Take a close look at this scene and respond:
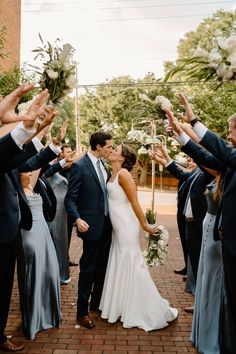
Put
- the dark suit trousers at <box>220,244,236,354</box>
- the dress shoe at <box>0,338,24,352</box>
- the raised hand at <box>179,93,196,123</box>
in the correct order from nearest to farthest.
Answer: the raised hand at <box>179,93,196,123</box> < the dark suit trousers at <box>220,244,236,354</box> < the dress shoe at <box>0,338,24,352</box>

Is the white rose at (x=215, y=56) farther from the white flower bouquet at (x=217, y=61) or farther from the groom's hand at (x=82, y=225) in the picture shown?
the groom's hand at (x=82, y=225)

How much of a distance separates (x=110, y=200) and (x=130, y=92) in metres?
32.6

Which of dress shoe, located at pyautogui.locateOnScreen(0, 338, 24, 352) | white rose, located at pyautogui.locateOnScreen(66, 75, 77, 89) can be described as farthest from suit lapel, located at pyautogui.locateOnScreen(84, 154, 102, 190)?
dress shoe, located at pyautogui.locateOnScreen(0, 338, 24, 352)

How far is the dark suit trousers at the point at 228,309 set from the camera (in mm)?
3527

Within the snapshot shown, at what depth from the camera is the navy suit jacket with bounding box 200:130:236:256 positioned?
3.24 metres

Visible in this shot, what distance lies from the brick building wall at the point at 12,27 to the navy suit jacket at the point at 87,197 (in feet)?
64.5

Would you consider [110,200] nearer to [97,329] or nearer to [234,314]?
[97,329]

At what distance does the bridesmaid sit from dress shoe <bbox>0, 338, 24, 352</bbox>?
0.28 m

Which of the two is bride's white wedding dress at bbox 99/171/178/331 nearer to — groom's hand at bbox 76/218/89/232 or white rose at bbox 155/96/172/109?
groom's hand at bbox 76/218/89/232

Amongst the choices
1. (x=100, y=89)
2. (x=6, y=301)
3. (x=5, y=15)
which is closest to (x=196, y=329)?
(x=6, y=301)

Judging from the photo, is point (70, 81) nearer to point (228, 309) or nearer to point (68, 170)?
point (228, 309)

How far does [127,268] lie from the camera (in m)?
5.05

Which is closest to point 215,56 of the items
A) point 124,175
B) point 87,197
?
point 124,175

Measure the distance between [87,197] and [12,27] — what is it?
2337cm
